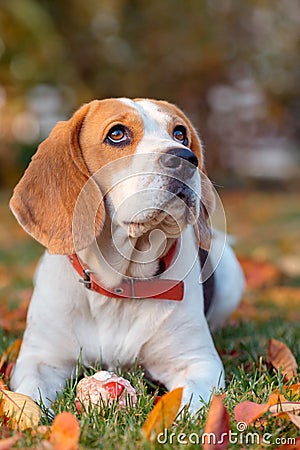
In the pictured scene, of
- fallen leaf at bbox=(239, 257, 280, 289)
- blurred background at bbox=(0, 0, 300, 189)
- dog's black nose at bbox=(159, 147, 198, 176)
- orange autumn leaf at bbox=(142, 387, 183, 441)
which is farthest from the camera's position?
blurred background at bbox=(0, 0, 300, 189)

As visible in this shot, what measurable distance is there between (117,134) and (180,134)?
310mm

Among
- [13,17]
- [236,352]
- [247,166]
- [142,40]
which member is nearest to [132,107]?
[236,352]

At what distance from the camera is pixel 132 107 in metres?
2.65

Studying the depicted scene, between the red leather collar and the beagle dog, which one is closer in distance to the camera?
the beagle dog

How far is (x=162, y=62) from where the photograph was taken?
1355 centimetres

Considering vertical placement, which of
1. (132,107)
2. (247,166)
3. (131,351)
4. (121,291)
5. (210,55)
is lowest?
(131,351)

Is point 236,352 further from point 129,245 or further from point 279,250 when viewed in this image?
point 279,250

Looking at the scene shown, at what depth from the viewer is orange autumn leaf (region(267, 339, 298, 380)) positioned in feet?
9.07

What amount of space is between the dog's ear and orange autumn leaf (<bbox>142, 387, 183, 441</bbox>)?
782 millimetres

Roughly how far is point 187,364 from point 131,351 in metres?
0.22

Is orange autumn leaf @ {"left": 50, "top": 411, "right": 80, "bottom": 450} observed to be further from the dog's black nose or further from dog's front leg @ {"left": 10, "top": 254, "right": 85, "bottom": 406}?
the dog's black nose

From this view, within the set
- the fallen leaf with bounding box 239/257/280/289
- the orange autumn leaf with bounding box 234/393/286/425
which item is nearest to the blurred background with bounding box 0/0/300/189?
the fallen leaf with bounding box 239/257/280/289

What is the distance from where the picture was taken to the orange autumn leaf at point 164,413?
1.90m

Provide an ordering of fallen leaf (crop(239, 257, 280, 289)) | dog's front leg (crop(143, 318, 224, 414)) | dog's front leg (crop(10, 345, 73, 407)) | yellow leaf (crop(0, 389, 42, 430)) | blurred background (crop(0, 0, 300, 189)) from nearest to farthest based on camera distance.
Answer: yellow leaf (crop(0, 389, 42, 430)), dog's front leg (crop(10, 345, 73, 407)), dog's front leg (crop(143, 318, 224, 414)), fallen leaf (crop(239, 257, 280, 289)), blurred background (crop(0, 0, 300, 189))
